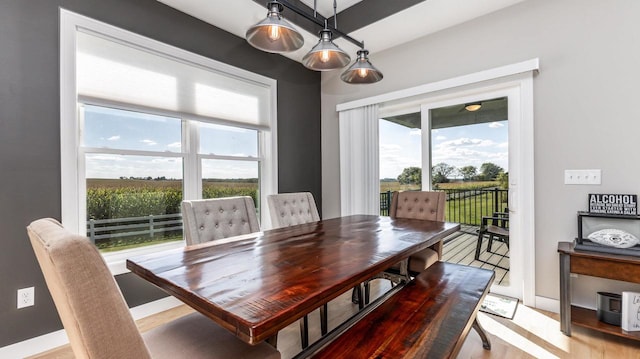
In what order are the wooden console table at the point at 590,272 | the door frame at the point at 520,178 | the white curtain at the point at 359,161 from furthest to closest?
the white curtain at the point at 359,161 < the door frame at the point at 520,178 < the wooden console table at the point at 590,272

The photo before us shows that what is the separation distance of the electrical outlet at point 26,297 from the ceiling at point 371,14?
8.33ft

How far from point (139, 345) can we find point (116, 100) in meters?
2.26

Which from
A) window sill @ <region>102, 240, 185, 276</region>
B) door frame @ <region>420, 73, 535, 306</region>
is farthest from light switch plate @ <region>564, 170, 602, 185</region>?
window sill @ <region>102, 240, 185, 276</region>

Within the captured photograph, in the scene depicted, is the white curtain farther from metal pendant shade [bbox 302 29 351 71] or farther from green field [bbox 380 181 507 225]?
metal pendant shade [bbox 302 29 351 71]

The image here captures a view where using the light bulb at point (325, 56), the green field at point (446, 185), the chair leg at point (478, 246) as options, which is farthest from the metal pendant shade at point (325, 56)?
the chair leg at point (478, 246)

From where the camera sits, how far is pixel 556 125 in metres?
2.36

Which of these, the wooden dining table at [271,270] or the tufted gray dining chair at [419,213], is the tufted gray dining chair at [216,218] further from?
the tufted gray dining chair at [419,213]

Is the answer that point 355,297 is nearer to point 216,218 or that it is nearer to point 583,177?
point 216,218

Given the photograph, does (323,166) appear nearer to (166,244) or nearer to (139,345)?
(166,244)

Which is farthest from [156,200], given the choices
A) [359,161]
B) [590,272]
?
[590,272]

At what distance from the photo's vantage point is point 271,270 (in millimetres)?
1211

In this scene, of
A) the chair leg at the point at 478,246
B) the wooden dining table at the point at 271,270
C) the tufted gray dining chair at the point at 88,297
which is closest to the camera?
the tufted gray dining chair at the point at 88,297

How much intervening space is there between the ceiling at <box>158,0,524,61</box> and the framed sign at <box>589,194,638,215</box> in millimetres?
1837

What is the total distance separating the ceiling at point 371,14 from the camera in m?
2.57
